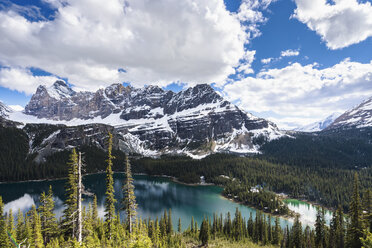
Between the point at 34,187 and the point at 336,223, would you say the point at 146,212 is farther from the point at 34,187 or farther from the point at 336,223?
the point at 34,187

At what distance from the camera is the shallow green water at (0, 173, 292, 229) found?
88.1 m

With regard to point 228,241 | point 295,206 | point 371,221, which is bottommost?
point 295,206

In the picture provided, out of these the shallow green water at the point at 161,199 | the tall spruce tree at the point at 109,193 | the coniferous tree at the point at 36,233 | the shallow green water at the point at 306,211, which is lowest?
the shallow green water at the point at 306,211

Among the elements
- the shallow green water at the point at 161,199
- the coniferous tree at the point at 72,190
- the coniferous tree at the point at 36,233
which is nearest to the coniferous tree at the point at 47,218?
the coniferous tree at the point at 36,233

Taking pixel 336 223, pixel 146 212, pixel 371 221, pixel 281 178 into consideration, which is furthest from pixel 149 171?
pixel 371 221

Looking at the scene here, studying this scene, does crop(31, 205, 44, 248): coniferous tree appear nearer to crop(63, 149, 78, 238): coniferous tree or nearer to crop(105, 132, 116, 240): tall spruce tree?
crop(63, 149, 78, 238): coniferous tree

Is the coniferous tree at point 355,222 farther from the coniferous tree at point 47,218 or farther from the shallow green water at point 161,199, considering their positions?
the shallow green water at point 161,199

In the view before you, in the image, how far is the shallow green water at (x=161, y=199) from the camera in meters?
88.1

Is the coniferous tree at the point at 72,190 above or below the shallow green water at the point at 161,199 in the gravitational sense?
above

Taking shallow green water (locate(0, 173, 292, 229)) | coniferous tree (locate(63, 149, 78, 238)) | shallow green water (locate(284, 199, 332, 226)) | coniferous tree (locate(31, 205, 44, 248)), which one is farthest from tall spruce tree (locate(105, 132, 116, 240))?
shallow green water (locate(284, 199, 332, 226))

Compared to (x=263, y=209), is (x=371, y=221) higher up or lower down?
higher up

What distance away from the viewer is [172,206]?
323 ft

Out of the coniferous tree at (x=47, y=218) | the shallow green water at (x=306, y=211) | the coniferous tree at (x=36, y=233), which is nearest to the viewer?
the coniferous tree at (x=36, y=233)

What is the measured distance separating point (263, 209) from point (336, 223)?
4681cm
